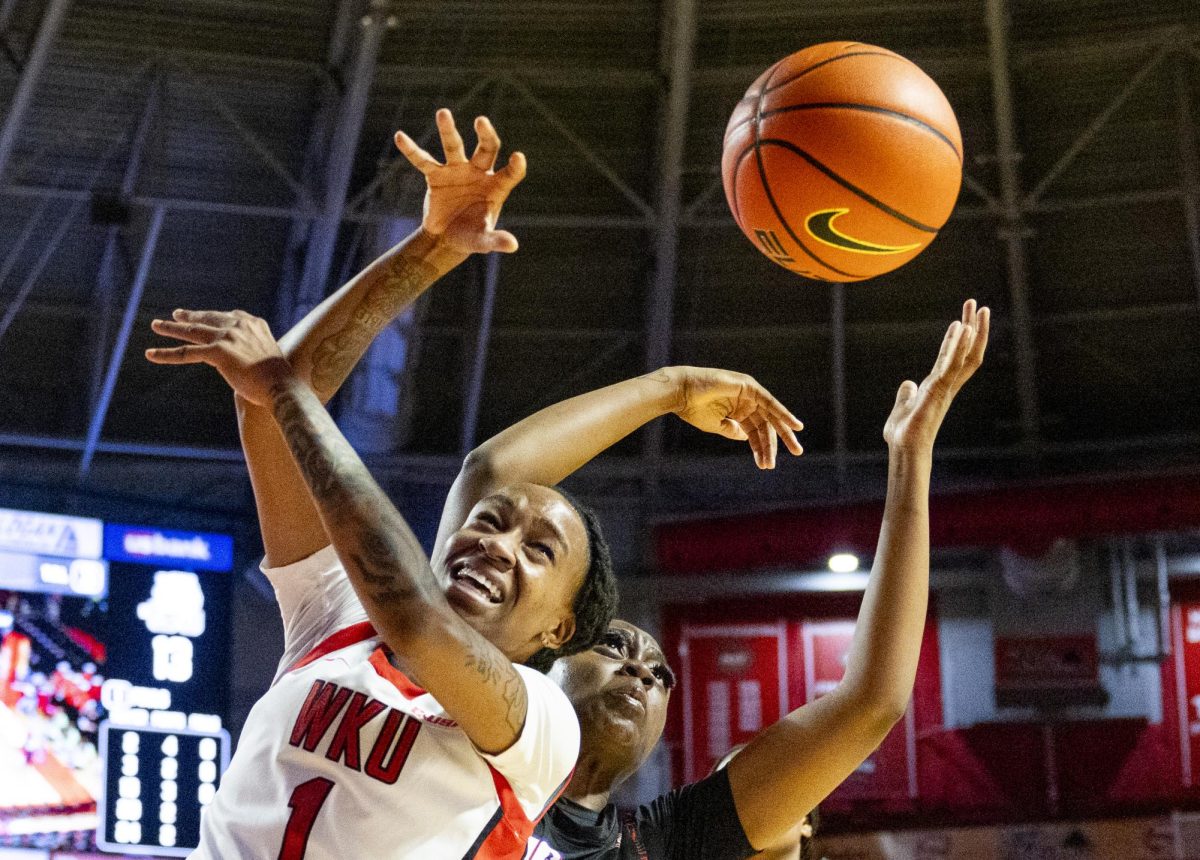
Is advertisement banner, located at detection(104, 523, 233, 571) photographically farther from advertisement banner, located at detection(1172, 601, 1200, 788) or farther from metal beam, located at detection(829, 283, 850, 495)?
advertisement banner, located at detection(1172, 601, 1200, 788)

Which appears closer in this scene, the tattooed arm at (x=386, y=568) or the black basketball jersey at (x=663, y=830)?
the tattooed arm at (x=386, y=568)

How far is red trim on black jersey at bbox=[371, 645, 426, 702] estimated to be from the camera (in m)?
2.54

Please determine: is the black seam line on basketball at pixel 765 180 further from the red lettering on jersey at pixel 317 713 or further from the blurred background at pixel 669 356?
the blurred background at pixel 669 356

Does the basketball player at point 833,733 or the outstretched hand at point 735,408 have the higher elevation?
the outstretched hand at point 735,408

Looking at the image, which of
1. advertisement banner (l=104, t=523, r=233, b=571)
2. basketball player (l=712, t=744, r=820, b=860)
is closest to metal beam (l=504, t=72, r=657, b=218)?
advertisement banner (l=104, t=523, r=233, b=571)

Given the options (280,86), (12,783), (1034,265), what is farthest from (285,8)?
(1034,265)

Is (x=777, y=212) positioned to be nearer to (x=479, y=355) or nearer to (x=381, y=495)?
(x=381, y=495)

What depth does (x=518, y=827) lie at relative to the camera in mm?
2541

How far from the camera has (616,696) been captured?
344 cm

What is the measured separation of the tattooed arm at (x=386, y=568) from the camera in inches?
92.2

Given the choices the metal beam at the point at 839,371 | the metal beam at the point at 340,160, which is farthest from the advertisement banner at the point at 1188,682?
the metal beam at the point at 340,160

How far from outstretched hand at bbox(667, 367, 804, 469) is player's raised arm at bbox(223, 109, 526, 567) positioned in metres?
0.69

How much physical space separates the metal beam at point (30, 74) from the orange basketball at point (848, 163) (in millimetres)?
6480

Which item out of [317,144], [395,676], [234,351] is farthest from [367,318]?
[317,144]
